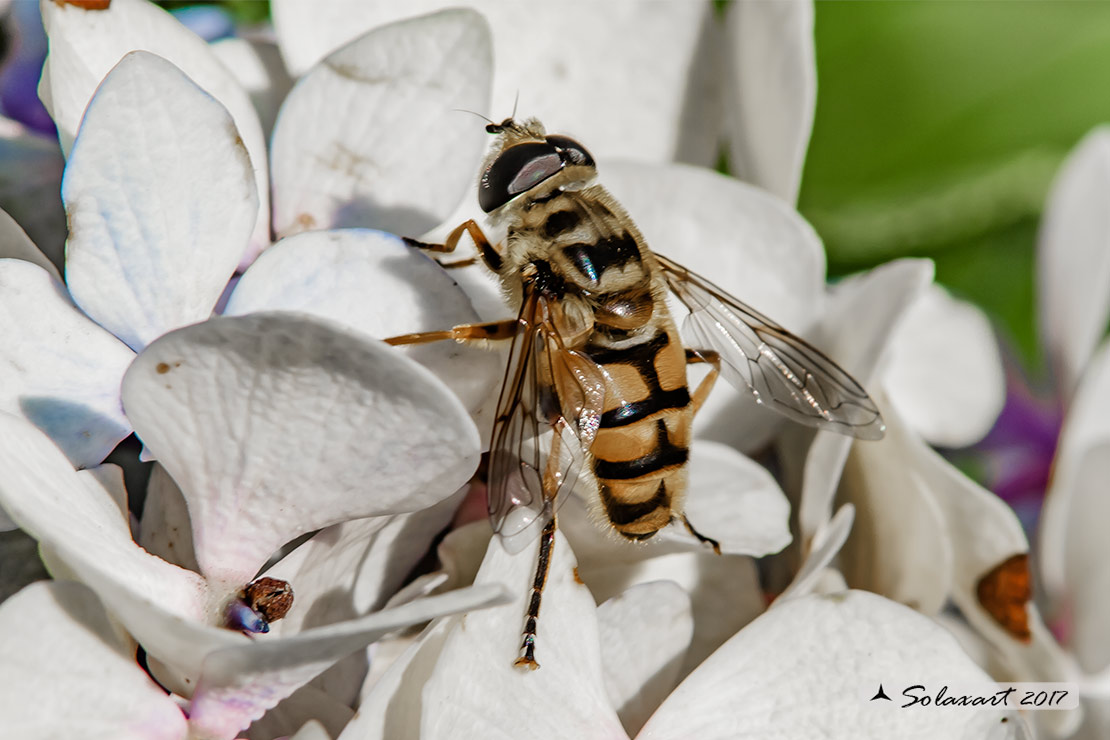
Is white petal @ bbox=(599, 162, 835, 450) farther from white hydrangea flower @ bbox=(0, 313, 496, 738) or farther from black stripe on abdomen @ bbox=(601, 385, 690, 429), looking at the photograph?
white hydrangea flower @ bbox=(0, 313, 496, 738)

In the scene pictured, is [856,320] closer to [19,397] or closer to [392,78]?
[392,78]

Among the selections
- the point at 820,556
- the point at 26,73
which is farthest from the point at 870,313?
the point at 26,73

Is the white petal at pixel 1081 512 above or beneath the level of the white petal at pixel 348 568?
beneath

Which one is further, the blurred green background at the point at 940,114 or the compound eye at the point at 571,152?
the blurred green background at the point at 940,114

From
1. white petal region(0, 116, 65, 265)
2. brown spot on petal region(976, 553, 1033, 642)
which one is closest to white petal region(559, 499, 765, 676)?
brown spot on petal region(976, 553, 1033, 642)

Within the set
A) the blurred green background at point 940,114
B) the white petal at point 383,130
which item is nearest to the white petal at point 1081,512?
the blurred green background at point 940,114

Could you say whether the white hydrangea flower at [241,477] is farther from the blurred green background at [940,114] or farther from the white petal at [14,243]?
the blurred green background at [940,114]

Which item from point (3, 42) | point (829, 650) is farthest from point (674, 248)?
point (3, 42)
